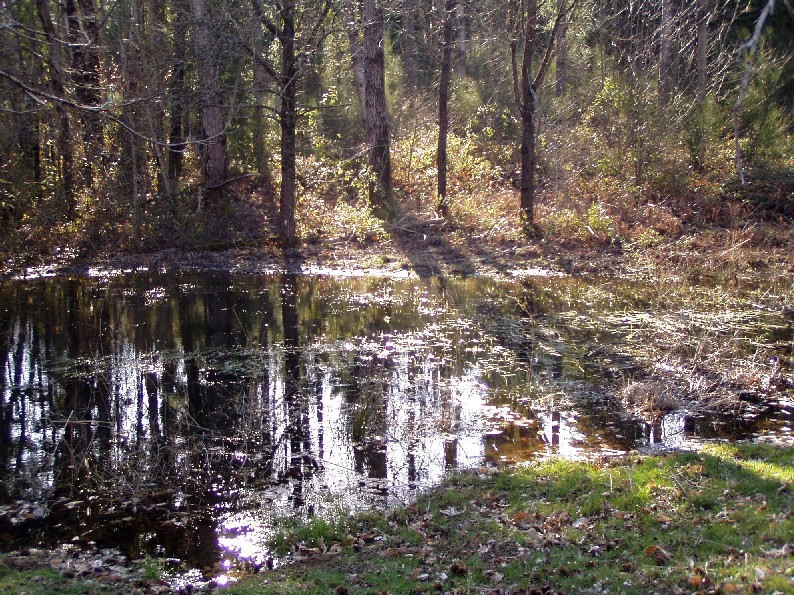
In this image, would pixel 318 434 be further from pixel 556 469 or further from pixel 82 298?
pixel 82 298

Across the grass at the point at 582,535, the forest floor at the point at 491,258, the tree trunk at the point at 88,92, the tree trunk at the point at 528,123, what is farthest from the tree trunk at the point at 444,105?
the grass at the point at 582,535

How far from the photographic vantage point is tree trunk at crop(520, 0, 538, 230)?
67.7 ft

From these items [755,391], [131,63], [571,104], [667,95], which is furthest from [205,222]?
[755,391]

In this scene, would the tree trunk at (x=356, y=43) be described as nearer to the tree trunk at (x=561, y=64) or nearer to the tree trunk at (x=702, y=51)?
the tree trunk at (x=561, y=64)

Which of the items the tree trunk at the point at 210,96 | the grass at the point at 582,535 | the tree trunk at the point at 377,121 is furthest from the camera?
the tree trunk at the point at 377,121

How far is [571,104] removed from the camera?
83.7 feet

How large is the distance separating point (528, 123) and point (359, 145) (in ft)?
28.0

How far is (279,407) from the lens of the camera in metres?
9.98

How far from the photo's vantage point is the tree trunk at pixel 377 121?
77.4 feet

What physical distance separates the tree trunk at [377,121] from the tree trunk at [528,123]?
171 inches

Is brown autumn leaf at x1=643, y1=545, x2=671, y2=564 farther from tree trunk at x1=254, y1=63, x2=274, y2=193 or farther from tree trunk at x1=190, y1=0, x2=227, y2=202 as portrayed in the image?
tree trunk at x1=254, y1=63, x2=274, y2=193

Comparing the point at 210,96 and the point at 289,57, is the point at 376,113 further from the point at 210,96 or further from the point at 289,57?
the point at 210,96

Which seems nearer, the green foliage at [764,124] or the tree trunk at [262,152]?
the green foliage at [764,124]

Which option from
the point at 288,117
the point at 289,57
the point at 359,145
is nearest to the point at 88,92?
the point at 288,117
